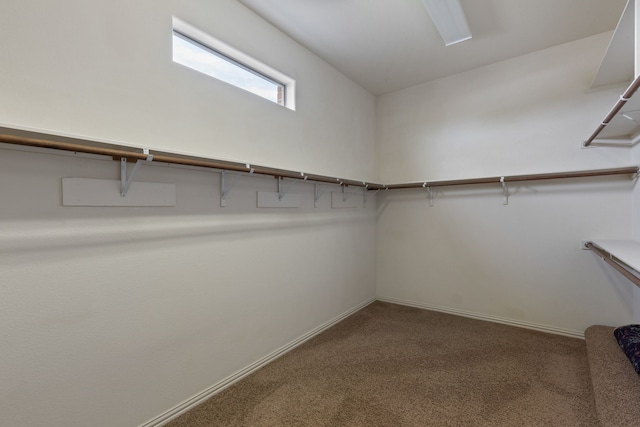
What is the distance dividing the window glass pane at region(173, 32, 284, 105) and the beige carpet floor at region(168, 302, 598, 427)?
2166mm

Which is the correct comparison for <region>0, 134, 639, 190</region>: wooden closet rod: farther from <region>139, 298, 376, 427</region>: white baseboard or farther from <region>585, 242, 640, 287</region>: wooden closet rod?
<region>139, 298, 376, 427</region>: white baseboard

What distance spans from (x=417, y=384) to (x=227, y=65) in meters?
2.67

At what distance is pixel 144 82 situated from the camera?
158 cm

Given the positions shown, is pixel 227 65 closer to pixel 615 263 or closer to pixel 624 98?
pixel 624 98

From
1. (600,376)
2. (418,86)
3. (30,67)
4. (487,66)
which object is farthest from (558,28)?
(30,67)

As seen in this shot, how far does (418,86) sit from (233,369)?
3.56m

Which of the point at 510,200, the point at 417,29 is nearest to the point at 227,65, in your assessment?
the point at 417,29

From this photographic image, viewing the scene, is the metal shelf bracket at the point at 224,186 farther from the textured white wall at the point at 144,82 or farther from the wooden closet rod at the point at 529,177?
the wooden closet rod at the point at 529,177

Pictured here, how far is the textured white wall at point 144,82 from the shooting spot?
1241 millimetres

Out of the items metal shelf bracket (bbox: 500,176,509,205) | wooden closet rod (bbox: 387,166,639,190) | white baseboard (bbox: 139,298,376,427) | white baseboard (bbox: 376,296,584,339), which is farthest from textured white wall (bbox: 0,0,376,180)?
white baseboard (bbox: 376,296,584,339)

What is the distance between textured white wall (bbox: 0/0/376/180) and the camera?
124 centimetres

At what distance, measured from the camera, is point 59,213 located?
1.31 metres

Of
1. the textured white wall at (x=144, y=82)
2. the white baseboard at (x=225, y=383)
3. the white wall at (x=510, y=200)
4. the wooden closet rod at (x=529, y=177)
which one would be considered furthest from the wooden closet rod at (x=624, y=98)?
the white baseboard at (x=225, y=383)

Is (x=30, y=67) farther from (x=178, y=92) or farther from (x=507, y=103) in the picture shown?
(x=507, y=103)
